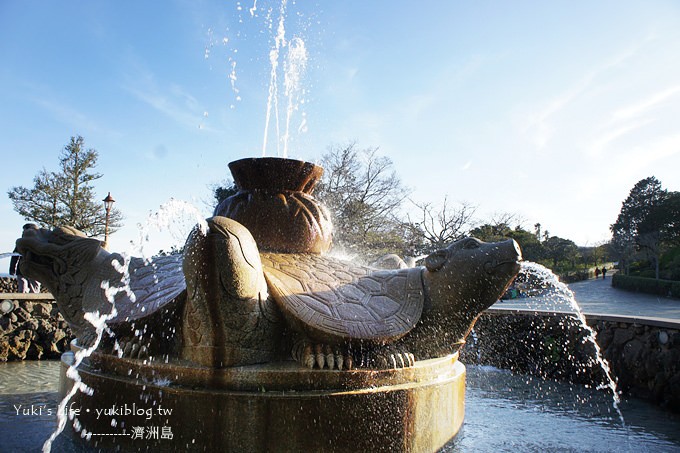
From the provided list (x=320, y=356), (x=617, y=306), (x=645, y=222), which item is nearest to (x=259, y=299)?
(x=320, y=356)

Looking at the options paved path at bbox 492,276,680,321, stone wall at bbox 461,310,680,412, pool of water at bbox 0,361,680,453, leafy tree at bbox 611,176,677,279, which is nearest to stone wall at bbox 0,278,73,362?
pool of water at bbox 0,361,680,453

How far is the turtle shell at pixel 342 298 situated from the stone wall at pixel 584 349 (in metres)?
3.36

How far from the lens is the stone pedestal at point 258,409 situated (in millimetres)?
2537

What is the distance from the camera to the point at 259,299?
283cm

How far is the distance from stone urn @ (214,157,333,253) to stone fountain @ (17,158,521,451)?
12 cm

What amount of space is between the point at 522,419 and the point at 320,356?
2.30 m

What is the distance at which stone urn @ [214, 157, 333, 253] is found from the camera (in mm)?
3920

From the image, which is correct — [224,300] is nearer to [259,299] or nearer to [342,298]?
[259,299]

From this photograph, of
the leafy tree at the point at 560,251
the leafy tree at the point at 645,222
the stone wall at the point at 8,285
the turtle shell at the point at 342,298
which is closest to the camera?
the turtle shell at the point at 342,298

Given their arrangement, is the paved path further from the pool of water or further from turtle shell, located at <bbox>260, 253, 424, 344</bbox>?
turtle shell, located at <bbox>260, 253, 424, 344</bbox>

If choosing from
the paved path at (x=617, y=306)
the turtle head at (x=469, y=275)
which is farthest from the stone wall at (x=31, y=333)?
the paved path at (x=617, y=306)

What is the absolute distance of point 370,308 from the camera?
3189mm

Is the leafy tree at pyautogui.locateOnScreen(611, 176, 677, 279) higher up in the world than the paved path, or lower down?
higher up

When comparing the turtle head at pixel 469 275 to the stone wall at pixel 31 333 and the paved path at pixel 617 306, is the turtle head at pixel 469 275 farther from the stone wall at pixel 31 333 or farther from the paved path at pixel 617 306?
the stone wall at pixel 31 333
